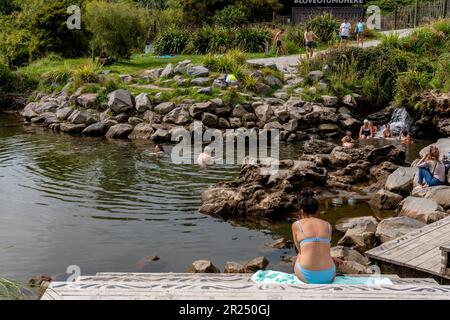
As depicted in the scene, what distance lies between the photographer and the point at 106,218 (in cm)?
1326

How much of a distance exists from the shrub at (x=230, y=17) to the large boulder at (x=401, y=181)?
23.2 m

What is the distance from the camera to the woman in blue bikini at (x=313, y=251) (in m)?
7.19

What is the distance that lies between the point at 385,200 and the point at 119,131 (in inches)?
489

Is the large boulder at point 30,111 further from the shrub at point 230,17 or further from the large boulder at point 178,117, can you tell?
the shrub at point 230,17

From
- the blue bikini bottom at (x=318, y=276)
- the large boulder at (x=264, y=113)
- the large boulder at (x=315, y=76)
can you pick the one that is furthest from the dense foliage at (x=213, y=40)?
the blue bikini bottom at (x=318, y=276)

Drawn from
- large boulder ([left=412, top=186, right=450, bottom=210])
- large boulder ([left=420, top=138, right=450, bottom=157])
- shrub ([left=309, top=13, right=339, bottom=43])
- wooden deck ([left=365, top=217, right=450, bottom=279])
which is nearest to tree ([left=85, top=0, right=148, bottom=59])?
shrub ([left=309, top=13, right=339, bottom=43])

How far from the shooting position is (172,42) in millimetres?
33344

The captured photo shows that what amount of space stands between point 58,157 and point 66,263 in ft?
31.2

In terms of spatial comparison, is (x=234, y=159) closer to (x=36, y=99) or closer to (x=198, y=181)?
(x=198, y=181)

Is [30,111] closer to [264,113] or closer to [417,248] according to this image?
[264,113]

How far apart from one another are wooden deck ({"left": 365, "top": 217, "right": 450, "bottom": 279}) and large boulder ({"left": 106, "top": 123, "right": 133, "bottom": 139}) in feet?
48.7

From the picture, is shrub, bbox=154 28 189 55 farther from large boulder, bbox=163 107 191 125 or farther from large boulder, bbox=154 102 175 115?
large boulder, bbox=163 107 191 125

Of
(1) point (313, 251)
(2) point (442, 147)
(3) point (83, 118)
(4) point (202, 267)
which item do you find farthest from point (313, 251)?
(3) point (83, 118)
